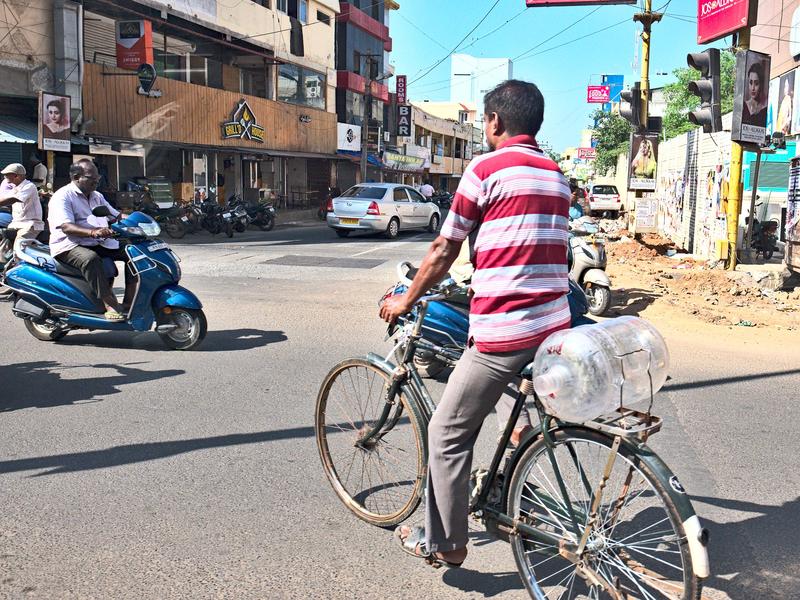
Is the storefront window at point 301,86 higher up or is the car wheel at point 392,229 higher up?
the storefront window at point 301,86

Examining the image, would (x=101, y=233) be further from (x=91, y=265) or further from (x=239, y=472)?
(x=239, y=472)

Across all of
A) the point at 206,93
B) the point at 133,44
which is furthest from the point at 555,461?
the point at 206,93

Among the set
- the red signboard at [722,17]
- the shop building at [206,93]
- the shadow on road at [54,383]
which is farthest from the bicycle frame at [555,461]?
the shop building at [206,93]

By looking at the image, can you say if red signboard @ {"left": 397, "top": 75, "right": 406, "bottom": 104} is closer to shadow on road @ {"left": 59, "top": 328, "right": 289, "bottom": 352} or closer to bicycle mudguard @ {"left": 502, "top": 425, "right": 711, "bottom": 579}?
shadow on road @ {"left": 59, "top": 328, "right": 289, "bottom": 352}

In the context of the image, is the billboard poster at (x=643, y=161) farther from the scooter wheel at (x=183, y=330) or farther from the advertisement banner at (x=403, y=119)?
the advertisement banner at (x=403, y=119)

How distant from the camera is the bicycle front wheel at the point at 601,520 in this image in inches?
97.2

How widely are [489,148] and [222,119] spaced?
27730 mm

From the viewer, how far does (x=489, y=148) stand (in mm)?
2965

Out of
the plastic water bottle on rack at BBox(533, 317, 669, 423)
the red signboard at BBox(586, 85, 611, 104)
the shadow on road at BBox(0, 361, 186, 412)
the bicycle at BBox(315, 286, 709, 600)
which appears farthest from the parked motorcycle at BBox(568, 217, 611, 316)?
the red signboard at BBox(586, 85, 611, 104)

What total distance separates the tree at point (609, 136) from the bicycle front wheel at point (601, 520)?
53.0 metres

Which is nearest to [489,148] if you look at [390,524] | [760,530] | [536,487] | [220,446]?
[536,487]

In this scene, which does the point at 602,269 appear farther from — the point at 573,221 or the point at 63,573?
the point at 63,573

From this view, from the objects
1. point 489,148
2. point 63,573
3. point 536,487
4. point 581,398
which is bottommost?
point 63,573

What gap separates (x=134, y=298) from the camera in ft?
23.7
